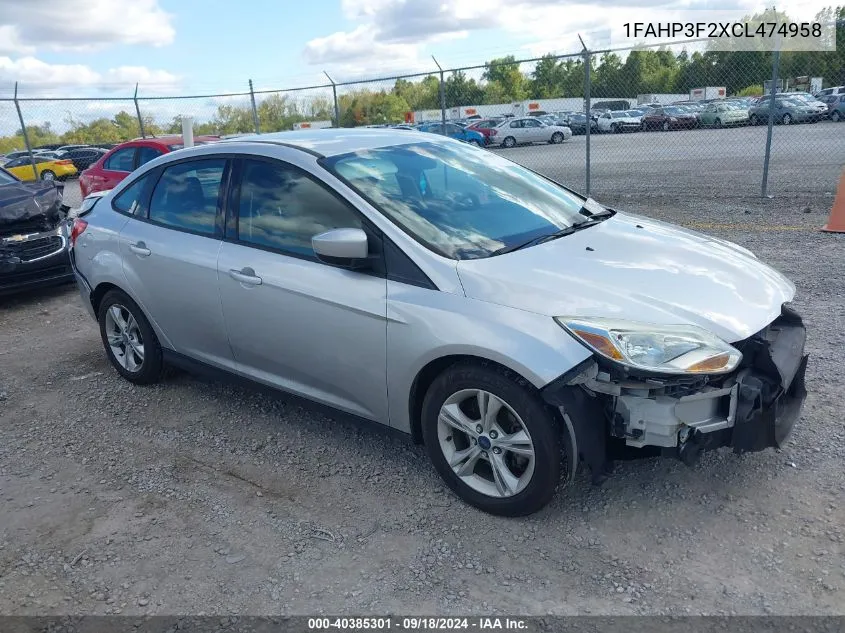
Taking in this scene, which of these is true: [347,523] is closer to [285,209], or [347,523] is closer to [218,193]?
[285,209]

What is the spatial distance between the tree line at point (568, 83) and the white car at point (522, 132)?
7.00ft

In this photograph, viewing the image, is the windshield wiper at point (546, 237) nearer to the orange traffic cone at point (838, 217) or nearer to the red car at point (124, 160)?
the orange traffic cone at point (838, 217)

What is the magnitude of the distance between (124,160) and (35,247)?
12.3ft

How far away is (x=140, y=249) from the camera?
4422mm

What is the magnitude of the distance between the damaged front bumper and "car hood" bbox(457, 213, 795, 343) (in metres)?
0.21

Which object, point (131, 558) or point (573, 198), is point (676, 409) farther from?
point (131, 558)

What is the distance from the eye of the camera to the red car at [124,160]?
1011cm

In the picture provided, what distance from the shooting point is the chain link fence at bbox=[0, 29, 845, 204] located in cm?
1288

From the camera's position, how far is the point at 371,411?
11.3 ft

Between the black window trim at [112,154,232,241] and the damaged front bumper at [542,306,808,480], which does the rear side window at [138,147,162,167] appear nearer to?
the black window trim at [112,154,232,241]

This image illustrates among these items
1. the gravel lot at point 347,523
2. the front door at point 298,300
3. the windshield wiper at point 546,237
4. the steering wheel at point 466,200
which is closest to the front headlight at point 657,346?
the windshield wiper at point 546,237

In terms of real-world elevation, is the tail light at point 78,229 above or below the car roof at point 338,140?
below

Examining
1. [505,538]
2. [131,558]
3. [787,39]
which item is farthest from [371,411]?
[787,39]

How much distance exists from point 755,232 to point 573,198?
4997 millimetres
